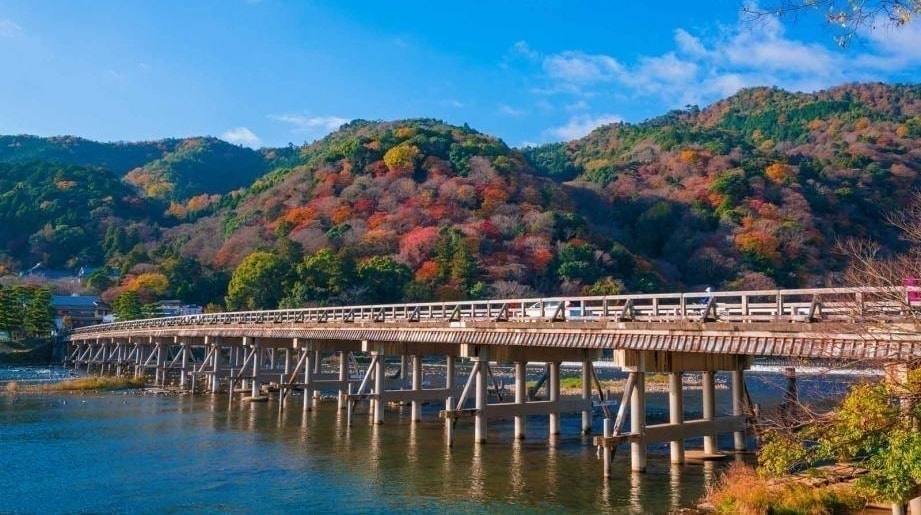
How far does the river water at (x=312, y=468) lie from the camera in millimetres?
16422

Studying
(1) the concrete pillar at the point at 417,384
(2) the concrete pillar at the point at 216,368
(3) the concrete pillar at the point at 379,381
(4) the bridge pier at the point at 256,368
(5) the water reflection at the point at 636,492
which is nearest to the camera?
(5) the water reflection at the point at 636,492

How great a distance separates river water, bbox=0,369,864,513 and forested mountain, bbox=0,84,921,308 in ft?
120

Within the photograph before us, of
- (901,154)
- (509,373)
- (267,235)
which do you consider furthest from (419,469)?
(901,154)

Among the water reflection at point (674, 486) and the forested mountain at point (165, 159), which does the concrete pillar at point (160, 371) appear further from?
the forested mountain at point (165, 159)

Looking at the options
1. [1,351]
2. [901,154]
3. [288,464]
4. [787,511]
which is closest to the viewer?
[787,511]

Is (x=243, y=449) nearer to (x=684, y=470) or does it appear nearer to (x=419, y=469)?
(x=419, y=469)

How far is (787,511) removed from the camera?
497 inches

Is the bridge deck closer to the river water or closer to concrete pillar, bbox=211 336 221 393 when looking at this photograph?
the river water

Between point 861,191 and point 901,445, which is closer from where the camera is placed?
point 901,445

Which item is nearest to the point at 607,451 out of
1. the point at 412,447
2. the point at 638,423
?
the point at 638,423

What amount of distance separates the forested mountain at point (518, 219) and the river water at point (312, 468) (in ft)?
120

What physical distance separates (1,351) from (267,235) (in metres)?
30.4

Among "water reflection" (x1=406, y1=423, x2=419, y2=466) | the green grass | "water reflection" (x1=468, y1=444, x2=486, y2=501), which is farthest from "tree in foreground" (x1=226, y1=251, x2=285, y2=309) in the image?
"water reflection" (x1=468, y1=444, x2=486, y2=501)

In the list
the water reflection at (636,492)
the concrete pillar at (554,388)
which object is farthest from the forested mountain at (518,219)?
the water reflection at (636,492)
